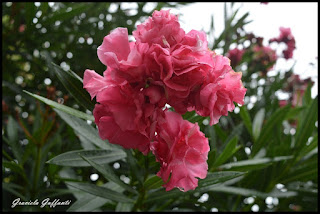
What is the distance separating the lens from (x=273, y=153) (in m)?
1.07

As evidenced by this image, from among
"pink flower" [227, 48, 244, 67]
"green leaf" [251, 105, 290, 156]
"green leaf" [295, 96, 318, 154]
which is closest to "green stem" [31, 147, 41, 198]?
"green leaf" [251, 105, 290, 156]

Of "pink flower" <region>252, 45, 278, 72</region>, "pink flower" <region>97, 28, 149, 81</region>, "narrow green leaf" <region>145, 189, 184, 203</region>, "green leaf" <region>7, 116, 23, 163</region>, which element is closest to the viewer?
"pink flower" <region>97, 28, 149, 81</region>

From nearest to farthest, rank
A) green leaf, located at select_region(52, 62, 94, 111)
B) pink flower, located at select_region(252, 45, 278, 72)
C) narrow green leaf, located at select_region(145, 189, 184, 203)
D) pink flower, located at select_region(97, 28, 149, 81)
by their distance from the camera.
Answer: pink flower, located at select_region(97, 28, 149, 81) < green leaf, located at select_region(52, 62, 94, 111) < narrow green leaf, located at select_region(145, 189, 184, 203) < pink flower, located at select_region(252, 45, 278, 72)

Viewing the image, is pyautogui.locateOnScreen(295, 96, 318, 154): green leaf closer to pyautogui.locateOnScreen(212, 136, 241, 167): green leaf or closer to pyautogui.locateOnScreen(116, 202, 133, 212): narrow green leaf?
pyautogui.locateOnScreen(212, 136, 241, 167): green leaf

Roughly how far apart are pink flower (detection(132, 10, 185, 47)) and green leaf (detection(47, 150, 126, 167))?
0.29m

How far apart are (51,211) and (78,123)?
0.89ft

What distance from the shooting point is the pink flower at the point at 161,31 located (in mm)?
528

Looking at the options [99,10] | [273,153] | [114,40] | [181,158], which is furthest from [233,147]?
[99,10]

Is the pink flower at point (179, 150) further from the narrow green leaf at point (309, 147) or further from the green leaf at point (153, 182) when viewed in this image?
the narrow green leaf at point (309, 147)

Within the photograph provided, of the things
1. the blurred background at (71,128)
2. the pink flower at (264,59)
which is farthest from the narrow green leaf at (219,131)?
the pink flower at (264,59)

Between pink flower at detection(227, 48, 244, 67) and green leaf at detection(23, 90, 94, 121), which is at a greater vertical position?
green leaf at detection(23, 90, 94, 121)

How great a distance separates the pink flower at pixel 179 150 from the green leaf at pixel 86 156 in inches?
8.4

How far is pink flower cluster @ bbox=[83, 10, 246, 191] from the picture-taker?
20.0 inches

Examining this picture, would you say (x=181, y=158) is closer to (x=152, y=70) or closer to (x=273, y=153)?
(x=152, y=70)
